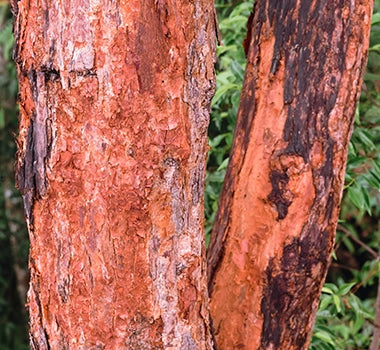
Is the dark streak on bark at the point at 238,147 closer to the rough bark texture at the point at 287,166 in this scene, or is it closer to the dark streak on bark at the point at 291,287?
the rough bark texture at the point at 287,166

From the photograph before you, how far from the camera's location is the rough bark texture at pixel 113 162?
807 mm

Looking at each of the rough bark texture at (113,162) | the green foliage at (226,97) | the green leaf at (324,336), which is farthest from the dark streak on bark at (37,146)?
the green leaf at (324,336)

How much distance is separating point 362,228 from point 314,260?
238cm

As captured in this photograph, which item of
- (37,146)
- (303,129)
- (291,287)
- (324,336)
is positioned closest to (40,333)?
(37,146)

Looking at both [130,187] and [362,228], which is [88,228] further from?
[362,228]

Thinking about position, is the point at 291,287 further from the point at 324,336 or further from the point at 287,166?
the point at 324,336

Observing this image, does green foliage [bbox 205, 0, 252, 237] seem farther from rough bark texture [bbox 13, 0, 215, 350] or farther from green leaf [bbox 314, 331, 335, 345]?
rough bark texture [bbox 13, 0, 215, 350]

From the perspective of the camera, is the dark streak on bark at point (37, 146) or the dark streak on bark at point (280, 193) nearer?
the dark streak on bark at point (37, 146)

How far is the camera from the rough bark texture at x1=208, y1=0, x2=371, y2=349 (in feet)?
3.20

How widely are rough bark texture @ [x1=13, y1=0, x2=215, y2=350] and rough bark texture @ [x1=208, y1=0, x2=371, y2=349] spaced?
151 millimetres

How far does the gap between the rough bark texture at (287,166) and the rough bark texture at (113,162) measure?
15 cm

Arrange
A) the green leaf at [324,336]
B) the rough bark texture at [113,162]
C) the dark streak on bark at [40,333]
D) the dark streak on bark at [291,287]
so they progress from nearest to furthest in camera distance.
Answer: the rough bark texture at [113,162], the dark streak on bark at [40,333], the dark streak on bark at [291,287], the green leaf at [324,336]

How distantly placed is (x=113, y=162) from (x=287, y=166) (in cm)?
31

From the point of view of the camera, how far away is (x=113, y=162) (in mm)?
829
